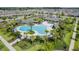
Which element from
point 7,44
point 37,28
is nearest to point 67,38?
point 37,28

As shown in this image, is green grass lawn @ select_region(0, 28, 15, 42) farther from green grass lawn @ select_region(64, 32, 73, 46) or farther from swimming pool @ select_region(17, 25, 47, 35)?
green grass lawn @ select_region(64, 32, 73, 46)

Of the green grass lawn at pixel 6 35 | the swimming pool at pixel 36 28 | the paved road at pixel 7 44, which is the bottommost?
the paved road at pixel 7 44

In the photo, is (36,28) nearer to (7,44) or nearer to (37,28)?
(37,28)

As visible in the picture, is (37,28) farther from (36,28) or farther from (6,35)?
(6,35)

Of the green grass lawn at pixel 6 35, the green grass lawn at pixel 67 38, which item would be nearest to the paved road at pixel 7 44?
the green grass lawn at pixel 6 35

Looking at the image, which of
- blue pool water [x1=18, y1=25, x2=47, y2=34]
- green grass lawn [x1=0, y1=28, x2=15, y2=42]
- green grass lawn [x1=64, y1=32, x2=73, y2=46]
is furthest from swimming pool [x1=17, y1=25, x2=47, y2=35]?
green grass lawn [x1=64, y1=32, x2=73, y2=46]

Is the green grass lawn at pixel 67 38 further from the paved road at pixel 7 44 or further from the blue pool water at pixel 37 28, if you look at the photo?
the paved road at pixel 7 44

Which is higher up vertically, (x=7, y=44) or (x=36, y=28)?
(x=36, y=28)

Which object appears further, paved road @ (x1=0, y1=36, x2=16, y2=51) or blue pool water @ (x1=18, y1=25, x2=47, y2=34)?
blue pool water @ (x1=18, y1=25, x2=47, y2=34)

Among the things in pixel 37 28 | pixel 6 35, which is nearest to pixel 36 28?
pixel 37 28

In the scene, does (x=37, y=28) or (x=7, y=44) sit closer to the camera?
(x=7, y=44)
